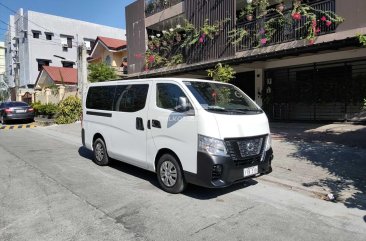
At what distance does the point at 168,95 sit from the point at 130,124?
1.20 meters

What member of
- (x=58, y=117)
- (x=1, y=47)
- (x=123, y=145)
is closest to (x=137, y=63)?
(x=58, y=117)

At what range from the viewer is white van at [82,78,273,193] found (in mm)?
5122

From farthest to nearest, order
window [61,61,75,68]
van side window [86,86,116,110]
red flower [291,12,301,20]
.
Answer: window [61,61,75,68]
red flower [291,12,301,20]
van side window [86,86,116,110]

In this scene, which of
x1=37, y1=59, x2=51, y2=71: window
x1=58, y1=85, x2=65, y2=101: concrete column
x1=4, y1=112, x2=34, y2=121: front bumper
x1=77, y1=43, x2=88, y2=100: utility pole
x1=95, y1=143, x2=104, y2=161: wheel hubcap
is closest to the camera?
x1=95, y1=143, x2=104, y2=161: wheel hubcap

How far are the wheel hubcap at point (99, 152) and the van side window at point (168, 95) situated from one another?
2.53 meters

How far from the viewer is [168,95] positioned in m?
5.92

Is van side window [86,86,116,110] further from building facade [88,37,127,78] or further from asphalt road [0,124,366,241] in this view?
building facade [88,37,127,78]

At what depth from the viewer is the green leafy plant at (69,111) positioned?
19781 mm

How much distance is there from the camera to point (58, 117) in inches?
790

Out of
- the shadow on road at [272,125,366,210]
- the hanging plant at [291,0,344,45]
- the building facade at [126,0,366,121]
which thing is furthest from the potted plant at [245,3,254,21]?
the shadow on road at [272,125,366,210]

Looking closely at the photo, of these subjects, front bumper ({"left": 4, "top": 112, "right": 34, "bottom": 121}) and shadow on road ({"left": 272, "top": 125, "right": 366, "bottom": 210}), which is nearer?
shadow on road ({"left": 272, "top": 125, "right": 366, "bottom": 210})

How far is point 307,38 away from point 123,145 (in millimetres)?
8514

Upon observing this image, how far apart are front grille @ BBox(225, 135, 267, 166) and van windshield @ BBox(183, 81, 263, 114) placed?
0.51 meters

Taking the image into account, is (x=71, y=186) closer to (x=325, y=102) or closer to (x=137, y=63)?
(x=325, y=102)
